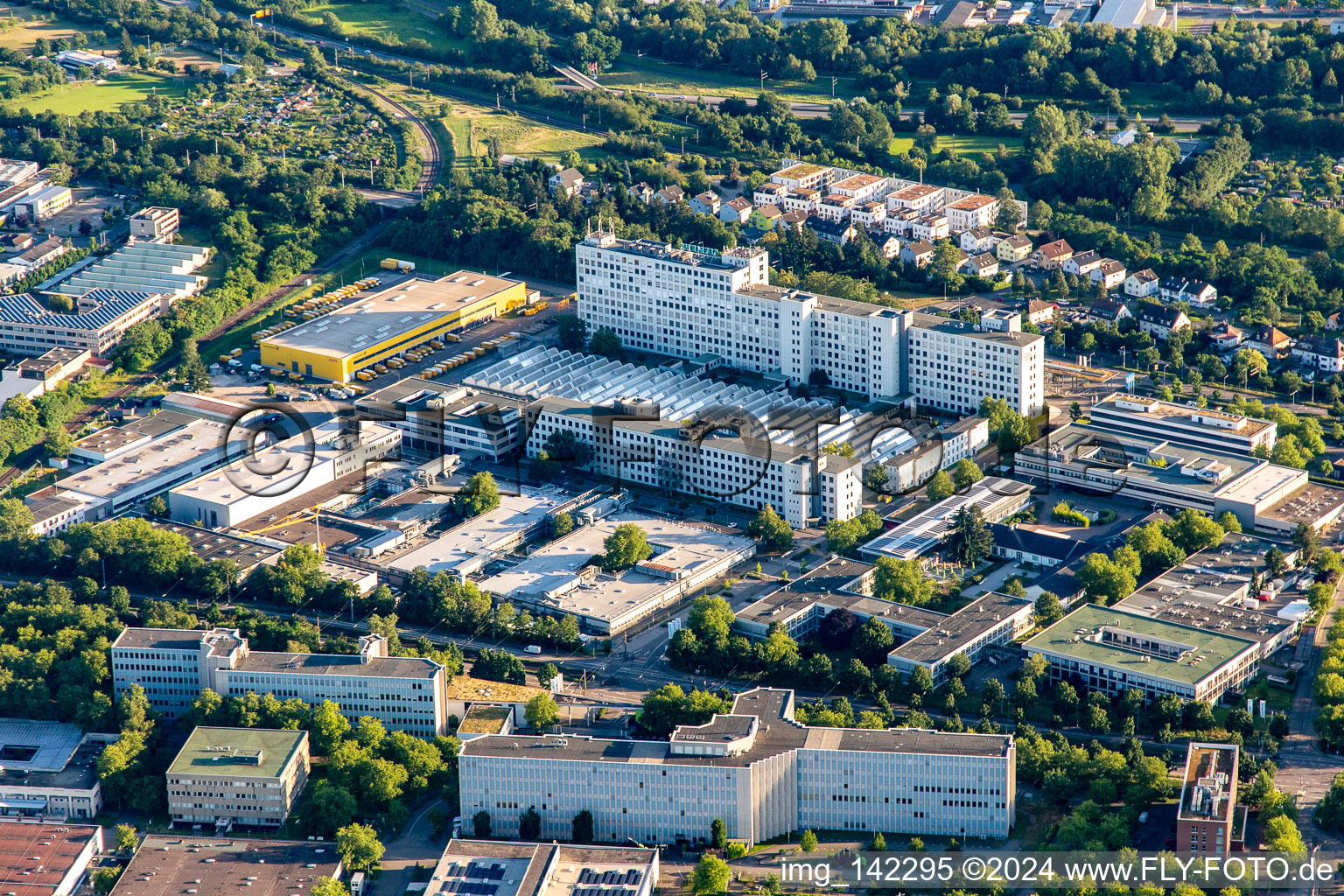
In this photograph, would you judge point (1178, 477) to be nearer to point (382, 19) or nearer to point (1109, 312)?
point (1109, 312)

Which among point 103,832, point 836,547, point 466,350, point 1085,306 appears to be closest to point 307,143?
point 466,350

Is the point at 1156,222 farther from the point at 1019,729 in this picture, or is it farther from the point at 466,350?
the point at 1019,729

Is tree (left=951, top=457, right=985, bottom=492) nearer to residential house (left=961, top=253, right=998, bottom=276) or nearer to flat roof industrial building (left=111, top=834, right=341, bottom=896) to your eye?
residential house (left=961, top=253, right=998, bottom=276)

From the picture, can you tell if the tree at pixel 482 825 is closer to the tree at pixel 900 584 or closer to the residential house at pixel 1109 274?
the tree at pixel 900 584

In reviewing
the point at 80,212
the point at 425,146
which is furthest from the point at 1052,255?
the point at 80,212

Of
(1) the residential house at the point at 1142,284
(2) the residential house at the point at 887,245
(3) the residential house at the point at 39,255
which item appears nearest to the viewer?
(1) the residential house at the point at 1142,284

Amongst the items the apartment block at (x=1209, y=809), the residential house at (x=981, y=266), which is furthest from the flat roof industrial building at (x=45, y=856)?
the residential house at (x=981, y=266)

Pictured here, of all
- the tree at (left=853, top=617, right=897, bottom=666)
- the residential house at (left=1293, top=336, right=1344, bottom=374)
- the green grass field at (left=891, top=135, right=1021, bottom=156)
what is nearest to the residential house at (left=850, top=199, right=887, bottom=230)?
the green grass field at (left=891, top=135, right=1021, bottom=156)
